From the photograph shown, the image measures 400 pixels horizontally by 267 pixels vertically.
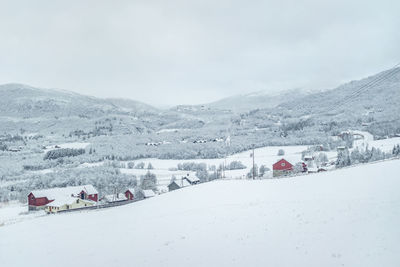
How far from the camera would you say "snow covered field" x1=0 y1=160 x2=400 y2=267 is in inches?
462

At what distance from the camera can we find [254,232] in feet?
49.4

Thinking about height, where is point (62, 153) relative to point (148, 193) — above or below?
above

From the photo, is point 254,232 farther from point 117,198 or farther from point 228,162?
point 228,162

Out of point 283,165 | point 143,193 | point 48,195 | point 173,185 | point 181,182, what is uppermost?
point 283,165

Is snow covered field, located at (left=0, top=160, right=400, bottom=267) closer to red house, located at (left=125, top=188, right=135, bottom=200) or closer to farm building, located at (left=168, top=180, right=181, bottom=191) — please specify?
red house, located at (left=125, top=188, right=135, bottom=200)

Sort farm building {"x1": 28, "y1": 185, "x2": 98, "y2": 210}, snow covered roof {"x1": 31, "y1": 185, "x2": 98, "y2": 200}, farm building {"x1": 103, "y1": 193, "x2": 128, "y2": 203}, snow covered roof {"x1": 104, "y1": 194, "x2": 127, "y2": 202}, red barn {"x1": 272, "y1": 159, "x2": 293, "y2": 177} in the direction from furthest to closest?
farm building {"x1": 103, "y1": 193, "x2": 128, "y2": 203}, snow covered roof {"x1": 104, "y1": 194, "x2": 127, "y2": 202}, red barn {"x1": 272, "y1": 159, "x2": 293, "y2": 177}, snow covered roof {"x1": 31, "y1": 185, "x2": 98, "y2": 200}, farm building {"x1": 28, "y1": 185, "x2": 98, "y2": 210}

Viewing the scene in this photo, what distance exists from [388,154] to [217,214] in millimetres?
46759

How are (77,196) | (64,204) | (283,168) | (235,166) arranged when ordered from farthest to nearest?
(235,166)
(283,168)
(77,196)
(64,204)

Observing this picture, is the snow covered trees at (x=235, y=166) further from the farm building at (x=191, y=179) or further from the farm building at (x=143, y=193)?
the farm building at (x=143, y=193)

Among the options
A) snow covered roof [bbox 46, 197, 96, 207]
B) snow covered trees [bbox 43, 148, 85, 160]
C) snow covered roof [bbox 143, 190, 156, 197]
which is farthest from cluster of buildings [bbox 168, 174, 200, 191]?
snow covered trees [bbox 43, 148, 85, 160]

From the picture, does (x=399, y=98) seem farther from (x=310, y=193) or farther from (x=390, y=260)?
(x=390, y=260)

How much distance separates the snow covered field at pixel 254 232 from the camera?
1173cm

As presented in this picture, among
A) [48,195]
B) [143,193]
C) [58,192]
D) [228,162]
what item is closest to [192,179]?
[143,193]

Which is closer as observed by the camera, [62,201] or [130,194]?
[62,201]
